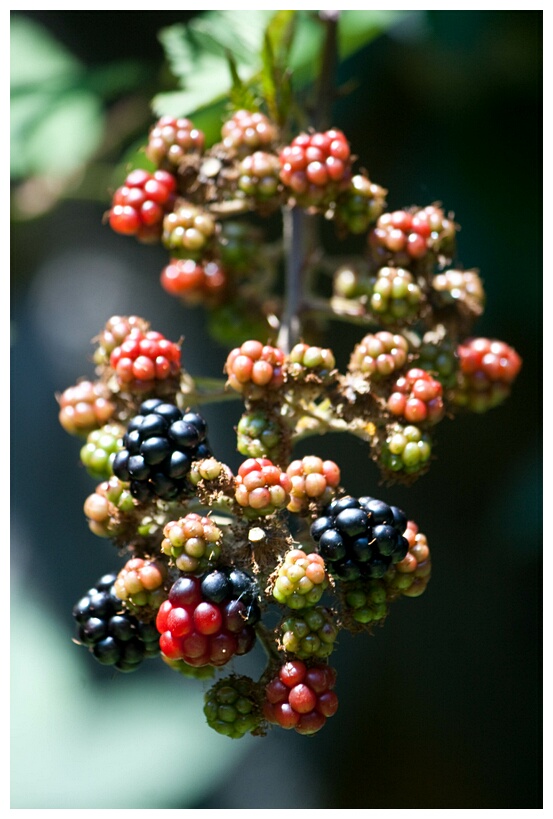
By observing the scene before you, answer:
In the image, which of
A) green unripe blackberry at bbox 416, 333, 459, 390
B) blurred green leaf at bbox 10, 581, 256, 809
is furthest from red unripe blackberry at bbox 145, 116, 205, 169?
blurred green leaf at bbox 10, 581, 256, 809

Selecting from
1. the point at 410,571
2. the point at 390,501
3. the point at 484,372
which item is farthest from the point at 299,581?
the point at 390,501

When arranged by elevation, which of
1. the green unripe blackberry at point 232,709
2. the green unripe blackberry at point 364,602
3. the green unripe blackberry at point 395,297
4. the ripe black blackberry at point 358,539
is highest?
the green unripe blackberry at point 395,297

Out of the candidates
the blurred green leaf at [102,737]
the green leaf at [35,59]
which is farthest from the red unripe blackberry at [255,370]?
the green leaf at [35,59]

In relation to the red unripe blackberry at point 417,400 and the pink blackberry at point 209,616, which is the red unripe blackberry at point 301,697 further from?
the red unripe blackberry at point 417,400

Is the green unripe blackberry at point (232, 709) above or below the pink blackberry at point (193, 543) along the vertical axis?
below

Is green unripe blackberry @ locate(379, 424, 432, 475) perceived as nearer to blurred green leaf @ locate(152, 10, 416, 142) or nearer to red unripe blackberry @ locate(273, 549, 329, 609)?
red unripe blackberry @ locate(273, 549, 329, 609)

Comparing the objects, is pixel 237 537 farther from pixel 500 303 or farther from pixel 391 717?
pixel 391 717

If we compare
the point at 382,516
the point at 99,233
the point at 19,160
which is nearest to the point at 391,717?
the point at 382,516
